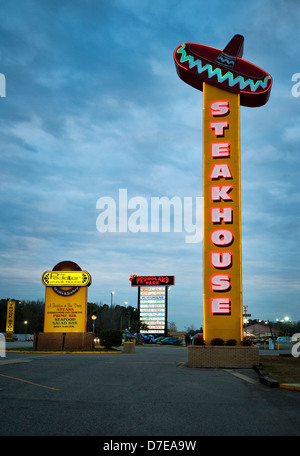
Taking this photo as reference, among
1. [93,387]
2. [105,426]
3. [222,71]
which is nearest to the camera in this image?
[105,426]

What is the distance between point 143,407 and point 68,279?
1008 inches

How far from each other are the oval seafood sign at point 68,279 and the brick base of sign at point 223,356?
15.6 m

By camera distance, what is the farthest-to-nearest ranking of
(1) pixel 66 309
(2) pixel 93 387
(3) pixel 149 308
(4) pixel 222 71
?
1. (3) pixel 149 308
2. (1) pixel 66 309
3. (4) pixel 222 71
4. (2) pixel 93 387

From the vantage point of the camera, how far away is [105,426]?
6.86 meters

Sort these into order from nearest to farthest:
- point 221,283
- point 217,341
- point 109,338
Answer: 1. point 217,341
2. point 221,283
3. point 109,338

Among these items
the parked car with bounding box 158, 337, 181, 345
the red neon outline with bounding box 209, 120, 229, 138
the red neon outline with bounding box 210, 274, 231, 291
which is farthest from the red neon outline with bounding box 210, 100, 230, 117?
the parked car with bounding box 158, 337, 181, 345

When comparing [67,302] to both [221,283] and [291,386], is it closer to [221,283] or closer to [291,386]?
[221,283]

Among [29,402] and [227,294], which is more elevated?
[227,294]

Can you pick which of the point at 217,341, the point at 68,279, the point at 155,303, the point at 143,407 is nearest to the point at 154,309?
the point at 155,303

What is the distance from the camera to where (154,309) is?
71500 millimetres
